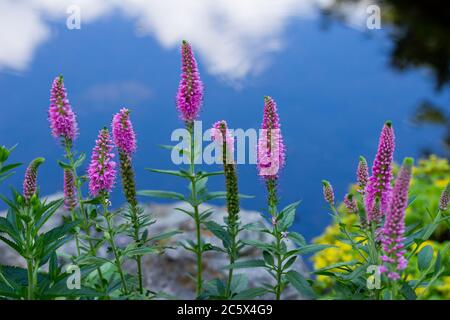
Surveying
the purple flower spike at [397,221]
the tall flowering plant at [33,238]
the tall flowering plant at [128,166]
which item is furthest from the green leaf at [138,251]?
the purple flower spike at [397,221]

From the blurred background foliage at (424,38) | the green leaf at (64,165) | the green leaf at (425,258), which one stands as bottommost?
the green leaf at (425,258)

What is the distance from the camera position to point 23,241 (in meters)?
1.54

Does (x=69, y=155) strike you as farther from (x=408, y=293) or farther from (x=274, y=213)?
(x=408, y=293)

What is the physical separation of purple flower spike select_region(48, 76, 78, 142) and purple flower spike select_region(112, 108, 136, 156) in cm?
12

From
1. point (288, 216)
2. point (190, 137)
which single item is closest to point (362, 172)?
point (288, 216)

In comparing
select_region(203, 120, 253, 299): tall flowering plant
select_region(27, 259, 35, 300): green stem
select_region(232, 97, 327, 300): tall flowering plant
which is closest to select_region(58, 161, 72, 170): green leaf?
select_region(27, 259, 35, 300): green stem

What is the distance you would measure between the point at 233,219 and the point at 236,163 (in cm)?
16

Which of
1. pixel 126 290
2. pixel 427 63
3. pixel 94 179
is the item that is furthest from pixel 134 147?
pixel 427 63

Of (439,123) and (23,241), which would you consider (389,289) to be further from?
(439,123)

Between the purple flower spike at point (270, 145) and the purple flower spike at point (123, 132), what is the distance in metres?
0.32

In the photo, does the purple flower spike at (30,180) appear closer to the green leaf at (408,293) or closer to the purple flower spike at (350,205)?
the purple flower spike at (350,205)

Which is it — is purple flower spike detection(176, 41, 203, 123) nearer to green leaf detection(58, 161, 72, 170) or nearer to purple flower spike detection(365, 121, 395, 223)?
green leaf detection(58, 161, 72, 170)

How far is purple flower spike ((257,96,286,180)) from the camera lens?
1574 mm

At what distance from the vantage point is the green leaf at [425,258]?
167 cm
